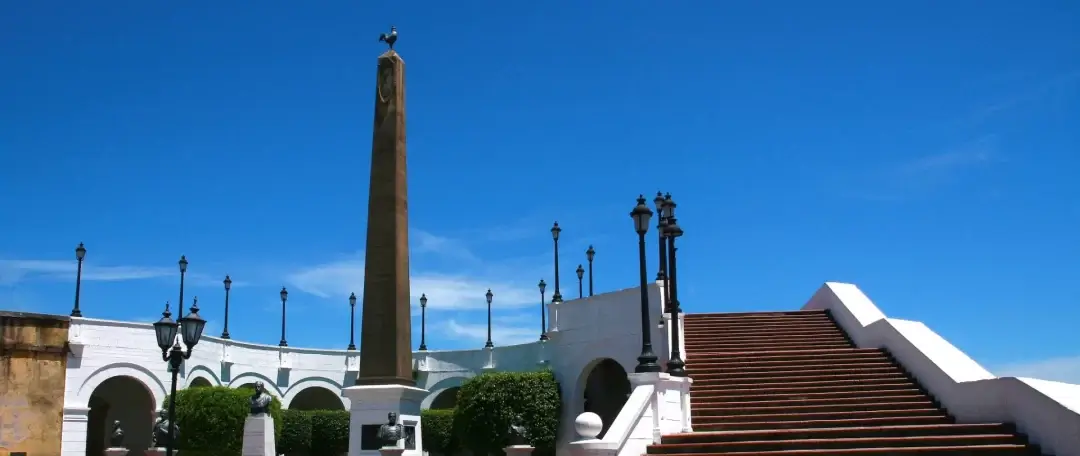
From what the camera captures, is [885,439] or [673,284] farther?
[673,284]

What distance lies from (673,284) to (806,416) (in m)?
3.32

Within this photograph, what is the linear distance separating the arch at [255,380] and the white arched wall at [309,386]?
334 millimetres

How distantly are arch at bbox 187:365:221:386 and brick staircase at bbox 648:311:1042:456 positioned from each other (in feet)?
59.3

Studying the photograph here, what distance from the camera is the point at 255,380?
3803cm

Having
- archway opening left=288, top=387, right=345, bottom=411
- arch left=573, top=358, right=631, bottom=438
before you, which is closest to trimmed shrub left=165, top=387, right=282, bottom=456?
archway opening left=288, top=387, right=345, bottom=411

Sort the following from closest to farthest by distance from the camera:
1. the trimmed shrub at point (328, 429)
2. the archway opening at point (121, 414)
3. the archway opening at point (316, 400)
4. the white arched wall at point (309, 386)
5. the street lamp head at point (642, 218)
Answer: the street lamp head at point (642, 218) → the archway opening at point (121, 414) → the trimmed shrub at point (328, 429) → the white arched wall at point (309, 386) → the archway opening at point (316, 400)

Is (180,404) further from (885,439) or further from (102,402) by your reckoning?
(885,439)

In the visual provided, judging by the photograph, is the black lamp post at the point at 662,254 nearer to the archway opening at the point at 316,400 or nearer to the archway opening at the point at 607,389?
the archway opening at the point at 607,389

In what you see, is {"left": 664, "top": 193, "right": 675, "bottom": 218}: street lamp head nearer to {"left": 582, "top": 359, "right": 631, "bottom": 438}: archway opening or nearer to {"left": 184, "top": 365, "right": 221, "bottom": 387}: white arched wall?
{"left": 582, "top": 359, "right": 631, "bottom": 438}: archway opening

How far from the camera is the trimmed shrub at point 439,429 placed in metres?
35.6

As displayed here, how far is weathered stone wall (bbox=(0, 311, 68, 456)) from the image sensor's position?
Result: 2903 cm

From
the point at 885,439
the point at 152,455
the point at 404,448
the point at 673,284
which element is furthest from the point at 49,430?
the point at 885,439

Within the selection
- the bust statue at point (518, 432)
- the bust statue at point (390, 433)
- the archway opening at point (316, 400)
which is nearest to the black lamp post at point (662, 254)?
the bust statue at point (518, 432)

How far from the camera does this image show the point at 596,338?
97.1 ft
